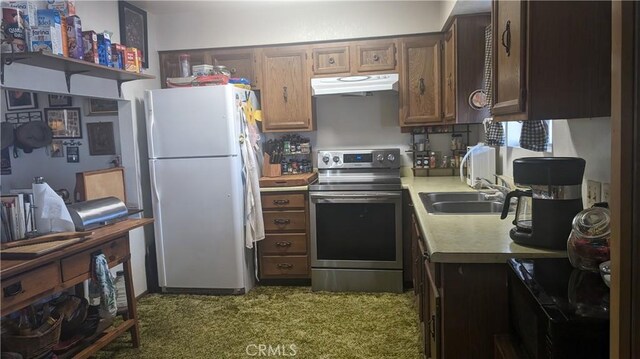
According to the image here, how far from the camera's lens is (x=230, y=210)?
337cm

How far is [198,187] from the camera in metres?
3.39

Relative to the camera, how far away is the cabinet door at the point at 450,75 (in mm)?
3249

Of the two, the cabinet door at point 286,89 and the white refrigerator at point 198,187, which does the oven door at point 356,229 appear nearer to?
the white refrigerator at point 198,187

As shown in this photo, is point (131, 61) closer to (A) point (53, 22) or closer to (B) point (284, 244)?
(A) point (53, 22)

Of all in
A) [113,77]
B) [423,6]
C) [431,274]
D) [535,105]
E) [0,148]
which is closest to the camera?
[535,105]

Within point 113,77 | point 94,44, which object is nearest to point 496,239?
point 94,44

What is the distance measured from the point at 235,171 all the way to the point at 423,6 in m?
2.04

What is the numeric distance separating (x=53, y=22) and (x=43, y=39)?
4.4 inches

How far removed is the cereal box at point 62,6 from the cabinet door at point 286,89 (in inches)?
63.7

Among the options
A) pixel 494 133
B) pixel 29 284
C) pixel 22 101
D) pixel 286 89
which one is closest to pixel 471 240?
pixel 494 133

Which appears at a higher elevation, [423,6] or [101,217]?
[423,6]

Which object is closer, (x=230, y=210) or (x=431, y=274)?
(x=431, y=274)

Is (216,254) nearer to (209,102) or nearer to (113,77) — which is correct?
(209,102)

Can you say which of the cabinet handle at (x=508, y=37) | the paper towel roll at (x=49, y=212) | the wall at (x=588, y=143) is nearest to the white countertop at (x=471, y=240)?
the wall at (x=588, y=143)
